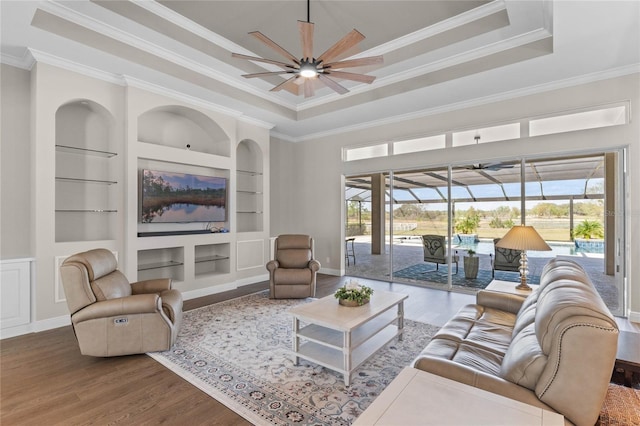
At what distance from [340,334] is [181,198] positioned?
12.1ft

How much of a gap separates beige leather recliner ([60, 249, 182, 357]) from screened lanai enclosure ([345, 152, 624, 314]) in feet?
14.6

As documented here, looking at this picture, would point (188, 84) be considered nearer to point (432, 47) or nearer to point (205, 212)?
point (205, 212)

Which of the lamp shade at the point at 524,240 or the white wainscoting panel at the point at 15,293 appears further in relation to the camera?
the white wainscoting panel at the point at 15,293

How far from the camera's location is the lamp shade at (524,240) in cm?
304

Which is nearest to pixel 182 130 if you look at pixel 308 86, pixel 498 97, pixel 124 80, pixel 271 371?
pixel 124 80

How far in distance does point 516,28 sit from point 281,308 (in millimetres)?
4683

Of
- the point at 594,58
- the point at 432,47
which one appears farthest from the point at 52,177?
the point at 594,58

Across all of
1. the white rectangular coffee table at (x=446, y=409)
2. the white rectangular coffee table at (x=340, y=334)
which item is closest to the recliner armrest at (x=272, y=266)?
the white rectangular coffee table at (x=340, y=334)

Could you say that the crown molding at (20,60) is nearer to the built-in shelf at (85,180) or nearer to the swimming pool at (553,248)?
the built-in shelf at (85,180)

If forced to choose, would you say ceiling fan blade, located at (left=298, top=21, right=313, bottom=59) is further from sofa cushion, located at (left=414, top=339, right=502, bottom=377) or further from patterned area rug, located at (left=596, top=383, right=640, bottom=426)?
patterned area rug, located at (left=596, top=383, right=640, bottom=426)

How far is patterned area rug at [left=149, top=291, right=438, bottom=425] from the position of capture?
2250 mm

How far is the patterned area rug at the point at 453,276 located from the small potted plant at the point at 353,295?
323 cm

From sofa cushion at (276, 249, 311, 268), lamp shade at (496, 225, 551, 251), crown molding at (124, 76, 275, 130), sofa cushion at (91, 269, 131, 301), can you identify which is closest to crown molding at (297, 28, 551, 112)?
crown molding at (124, 76, 275, 130)

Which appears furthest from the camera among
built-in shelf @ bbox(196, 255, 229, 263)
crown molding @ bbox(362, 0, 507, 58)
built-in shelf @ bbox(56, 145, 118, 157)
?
built-in shelf @ bbox(196, 255, 229, 263)
